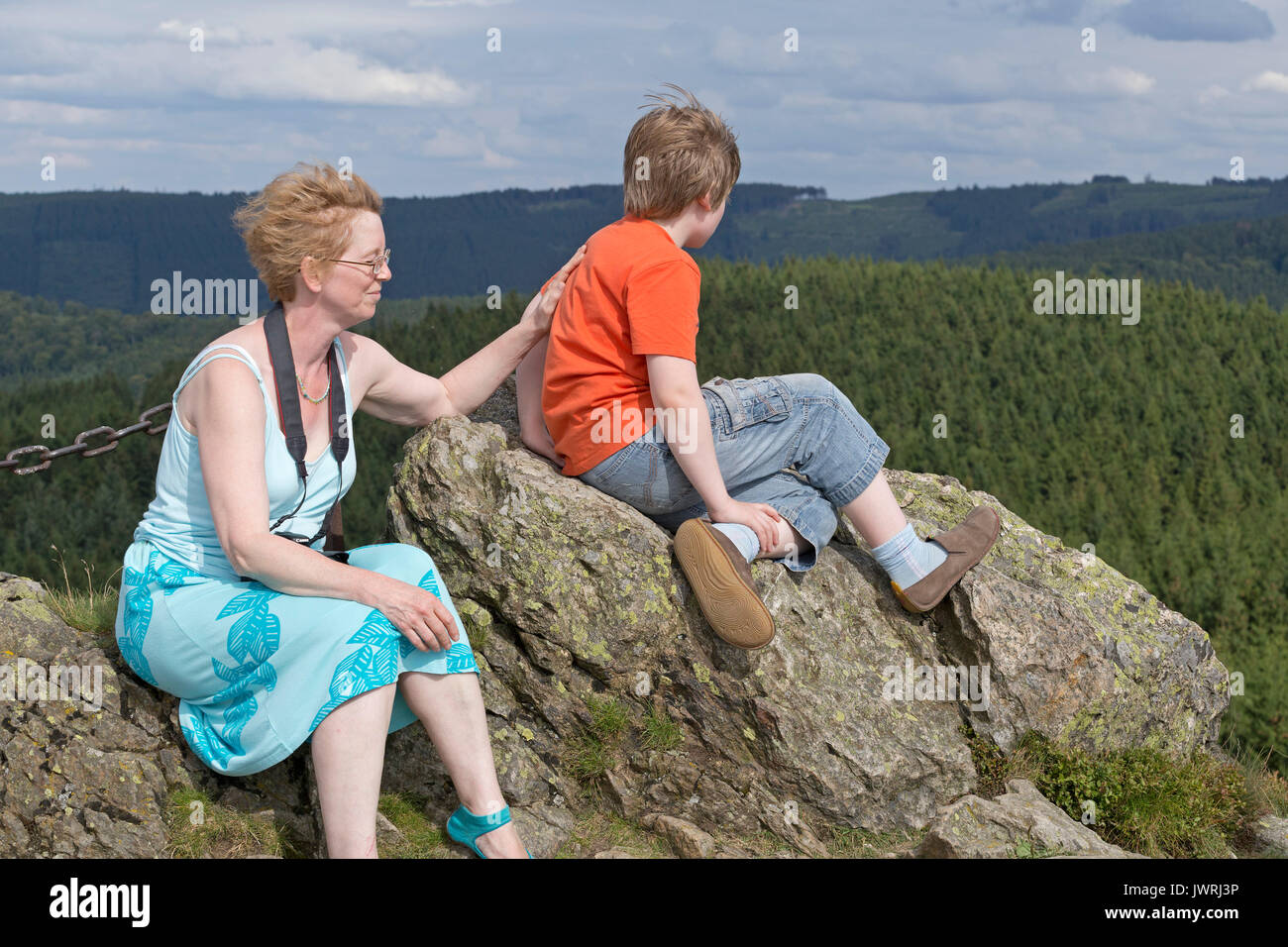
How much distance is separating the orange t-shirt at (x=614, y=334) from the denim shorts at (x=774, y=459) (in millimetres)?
128

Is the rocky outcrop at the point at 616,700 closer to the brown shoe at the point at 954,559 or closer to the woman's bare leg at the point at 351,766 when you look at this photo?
the brown shoe at the point at 954,559

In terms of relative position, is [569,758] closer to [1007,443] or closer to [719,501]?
[719,501]

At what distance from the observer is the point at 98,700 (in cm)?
441

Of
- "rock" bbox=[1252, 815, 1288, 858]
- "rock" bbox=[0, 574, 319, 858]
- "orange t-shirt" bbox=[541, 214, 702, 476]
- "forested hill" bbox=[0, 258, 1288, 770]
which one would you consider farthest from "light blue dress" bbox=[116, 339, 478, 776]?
A: "forested hill" bbox=[0, 258, 1288, 770]

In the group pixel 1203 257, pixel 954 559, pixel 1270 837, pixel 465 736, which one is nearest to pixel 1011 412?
pixel 1270 837

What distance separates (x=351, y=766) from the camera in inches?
146

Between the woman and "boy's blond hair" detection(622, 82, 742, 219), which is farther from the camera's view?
"boy's blond hair" detection(622, 82, 742, 219)

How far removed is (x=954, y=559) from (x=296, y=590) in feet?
9.38

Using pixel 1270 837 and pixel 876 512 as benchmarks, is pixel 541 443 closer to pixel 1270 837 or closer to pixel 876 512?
pixel 876 512

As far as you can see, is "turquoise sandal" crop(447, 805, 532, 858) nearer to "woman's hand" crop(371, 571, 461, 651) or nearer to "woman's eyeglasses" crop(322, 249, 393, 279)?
"woman's hand" crop(371, 571, 461, 651)

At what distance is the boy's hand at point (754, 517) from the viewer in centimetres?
455

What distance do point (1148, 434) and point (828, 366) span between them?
20.0 meters

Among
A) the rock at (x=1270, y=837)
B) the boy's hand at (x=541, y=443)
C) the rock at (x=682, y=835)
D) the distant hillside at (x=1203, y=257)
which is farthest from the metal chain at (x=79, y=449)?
the distant hillside at (x=1203, y=257)

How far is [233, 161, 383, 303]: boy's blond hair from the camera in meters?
3.95
